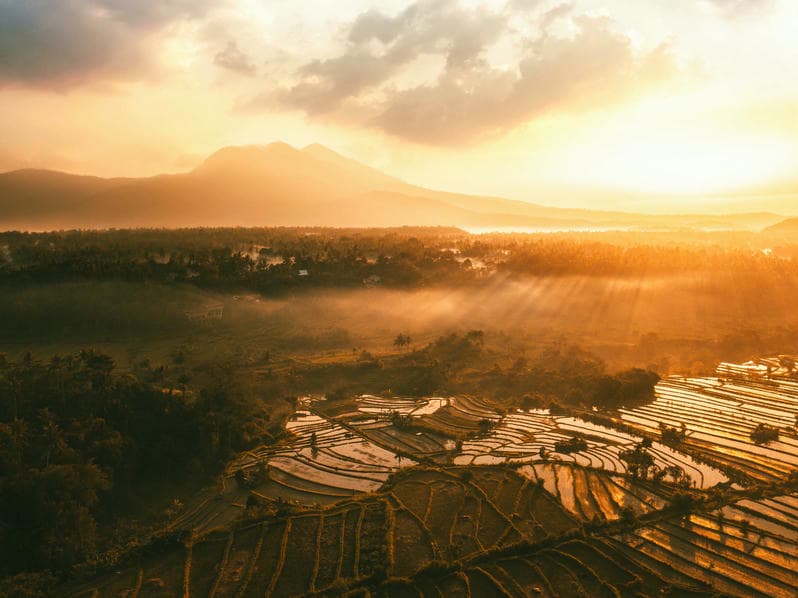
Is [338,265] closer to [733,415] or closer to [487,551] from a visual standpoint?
[733,415]

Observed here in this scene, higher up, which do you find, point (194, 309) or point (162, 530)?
point (194, 309)

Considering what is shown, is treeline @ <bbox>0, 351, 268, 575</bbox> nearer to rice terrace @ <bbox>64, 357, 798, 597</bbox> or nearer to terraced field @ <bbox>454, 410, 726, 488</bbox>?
rice terrace @ <bbox>64, 357, 798, 597</bbox>

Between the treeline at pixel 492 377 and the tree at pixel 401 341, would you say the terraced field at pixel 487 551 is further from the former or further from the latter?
the tree at pixel 401 341

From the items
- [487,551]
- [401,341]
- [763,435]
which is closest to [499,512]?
[487,551]

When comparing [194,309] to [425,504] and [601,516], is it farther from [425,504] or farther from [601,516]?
[601,516]

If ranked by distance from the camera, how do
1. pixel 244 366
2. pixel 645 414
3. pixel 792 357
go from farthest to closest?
pixel 792 357 → pixel 244 366 → pixel 645 414

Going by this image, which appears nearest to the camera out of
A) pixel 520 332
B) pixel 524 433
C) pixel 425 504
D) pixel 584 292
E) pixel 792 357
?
pixel 425 504

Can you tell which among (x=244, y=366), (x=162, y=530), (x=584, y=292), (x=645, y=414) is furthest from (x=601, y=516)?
(x=584, y=292)
